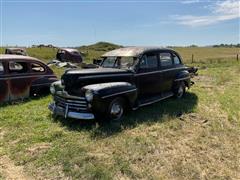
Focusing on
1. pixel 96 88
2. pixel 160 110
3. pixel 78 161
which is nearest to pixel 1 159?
pixel 78 161

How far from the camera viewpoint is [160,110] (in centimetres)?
812

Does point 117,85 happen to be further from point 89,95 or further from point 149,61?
point 149,61

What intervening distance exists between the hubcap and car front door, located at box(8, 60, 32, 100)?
12.0ft

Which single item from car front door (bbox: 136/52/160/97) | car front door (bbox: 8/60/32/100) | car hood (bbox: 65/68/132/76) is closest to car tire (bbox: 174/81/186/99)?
car front door (bbox: 136/52/160/97)

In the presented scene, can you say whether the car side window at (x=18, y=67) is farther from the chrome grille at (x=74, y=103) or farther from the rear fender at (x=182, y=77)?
the rear fender at (x=182, y=77)

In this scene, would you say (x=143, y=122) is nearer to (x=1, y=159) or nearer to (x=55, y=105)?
(x=55, y=105)

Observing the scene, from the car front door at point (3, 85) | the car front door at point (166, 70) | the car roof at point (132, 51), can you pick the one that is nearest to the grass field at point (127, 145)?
the car front door at point (3, 85)

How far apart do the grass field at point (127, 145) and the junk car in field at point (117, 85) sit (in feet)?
1.10

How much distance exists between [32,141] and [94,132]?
1.24 m

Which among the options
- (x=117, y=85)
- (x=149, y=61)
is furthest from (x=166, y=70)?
(x=117, y=85)

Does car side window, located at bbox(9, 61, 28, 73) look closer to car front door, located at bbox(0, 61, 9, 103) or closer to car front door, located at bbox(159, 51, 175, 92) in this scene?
car front door, located at bbox(0, 61, 9, 103)

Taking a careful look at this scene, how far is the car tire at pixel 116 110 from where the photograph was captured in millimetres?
6696

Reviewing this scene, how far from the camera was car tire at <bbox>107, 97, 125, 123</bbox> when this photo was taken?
6.70 meters

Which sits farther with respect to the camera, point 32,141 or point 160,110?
point 160,110
